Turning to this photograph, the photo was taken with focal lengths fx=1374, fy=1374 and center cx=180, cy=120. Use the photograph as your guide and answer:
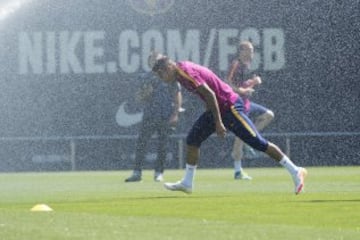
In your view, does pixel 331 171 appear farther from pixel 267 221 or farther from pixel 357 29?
pixel 267 221

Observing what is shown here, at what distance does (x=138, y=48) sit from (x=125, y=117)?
1087 mm

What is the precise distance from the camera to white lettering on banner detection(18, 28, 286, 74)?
21.2 m

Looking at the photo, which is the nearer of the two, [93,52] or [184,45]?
[184,45]

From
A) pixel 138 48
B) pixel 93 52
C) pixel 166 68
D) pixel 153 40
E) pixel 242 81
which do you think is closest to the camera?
pixel 166 68

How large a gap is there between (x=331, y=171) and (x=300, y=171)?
619 centimetres

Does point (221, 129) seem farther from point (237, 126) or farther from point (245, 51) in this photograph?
point (245, 51)

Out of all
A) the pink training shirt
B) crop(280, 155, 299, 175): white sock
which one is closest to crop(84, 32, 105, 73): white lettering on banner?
the pink training shirt

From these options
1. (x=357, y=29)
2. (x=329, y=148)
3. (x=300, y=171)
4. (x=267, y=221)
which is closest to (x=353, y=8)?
(x=357, y=29)

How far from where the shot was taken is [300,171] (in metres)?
12.6

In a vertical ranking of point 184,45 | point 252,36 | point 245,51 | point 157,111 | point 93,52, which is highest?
point 245,51

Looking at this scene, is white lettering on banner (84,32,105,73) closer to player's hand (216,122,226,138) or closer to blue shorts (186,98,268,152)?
blue shorts (186,98,268,152)

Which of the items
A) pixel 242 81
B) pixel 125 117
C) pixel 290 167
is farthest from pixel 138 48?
pixel 290 167

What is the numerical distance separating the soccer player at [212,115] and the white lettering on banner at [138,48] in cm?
828

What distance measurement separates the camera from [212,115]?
12758 millimetres
